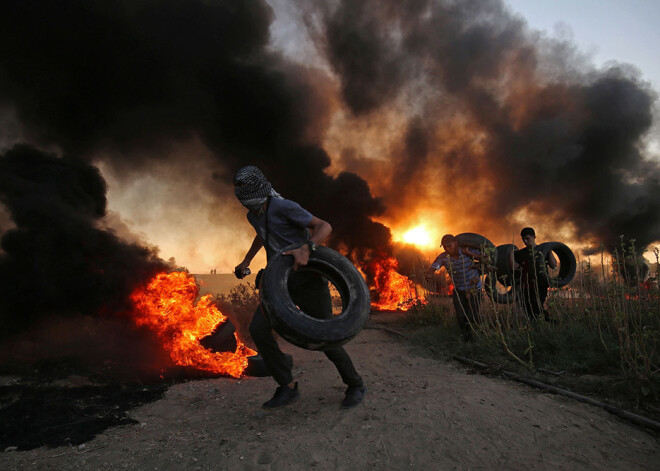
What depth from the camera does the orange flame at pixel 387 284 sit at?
40.8 ft

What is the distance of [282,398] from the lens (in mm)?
3525

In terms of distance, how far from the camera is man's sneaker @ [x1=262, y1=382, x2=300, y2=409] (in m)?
3.47

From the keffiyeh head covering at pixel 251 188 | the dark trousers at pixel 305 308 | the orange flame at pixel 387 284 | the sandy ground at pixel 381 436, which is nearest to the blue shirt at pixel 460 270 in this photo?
the sandy ground at pixel 381 436

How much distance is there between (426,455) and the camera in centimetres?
247

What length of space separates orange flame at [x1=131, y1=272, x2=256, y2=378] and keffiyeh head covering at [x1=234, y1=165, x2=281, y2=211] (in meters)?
3.15

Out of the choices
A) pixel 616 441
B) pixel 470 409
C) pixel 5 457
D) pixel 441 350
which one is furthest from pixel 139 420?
pixel 441 350

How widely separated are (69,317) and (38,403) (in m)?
3.27

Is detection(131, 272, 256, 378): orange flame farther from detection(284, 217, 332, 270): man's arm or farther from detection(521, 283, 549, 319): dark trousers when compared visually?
detection(521, 283, 549, 319): dark trousers

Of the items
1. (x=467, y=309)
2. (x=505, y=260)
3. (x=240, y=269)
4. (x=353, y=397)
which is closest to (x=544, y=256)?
(x=505, y=260)

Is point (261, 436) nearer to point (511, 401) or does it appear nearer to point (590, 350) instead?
point (511, 401)

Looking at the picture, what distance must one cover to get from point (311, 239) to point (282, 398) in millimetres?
1671

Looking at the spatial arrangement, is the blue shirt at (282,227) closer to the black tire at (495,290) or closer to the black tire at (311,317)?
the black tire at (311,317)

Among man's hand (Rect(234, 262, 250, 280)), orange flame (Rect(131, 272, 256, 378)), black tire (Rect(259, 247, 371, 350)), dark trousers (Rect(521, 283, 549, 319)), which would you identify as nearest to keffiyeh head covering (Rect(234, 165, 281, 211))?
black tire (Rect(259, 247, 371, 350))

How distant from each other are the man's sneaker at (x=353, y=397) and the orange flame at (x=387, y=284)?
28.7 ft
